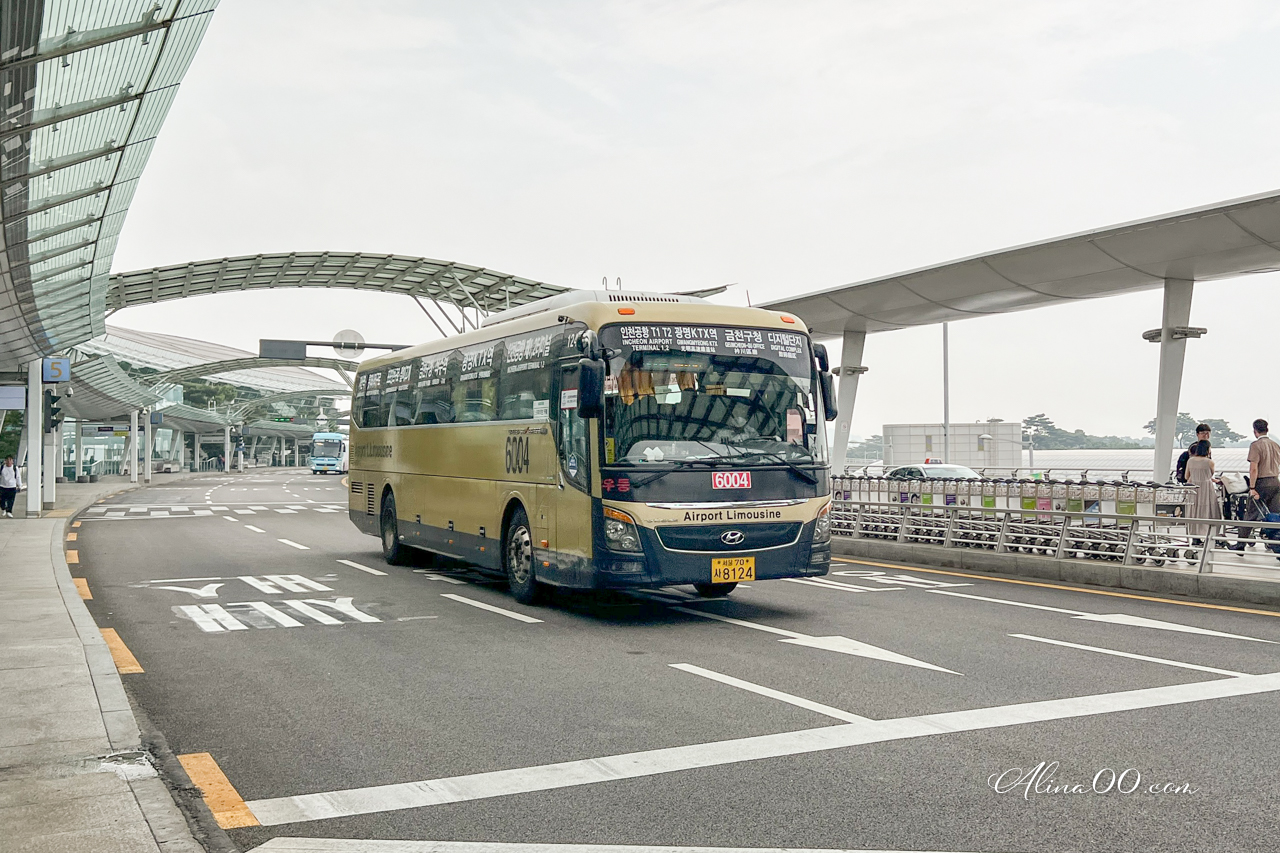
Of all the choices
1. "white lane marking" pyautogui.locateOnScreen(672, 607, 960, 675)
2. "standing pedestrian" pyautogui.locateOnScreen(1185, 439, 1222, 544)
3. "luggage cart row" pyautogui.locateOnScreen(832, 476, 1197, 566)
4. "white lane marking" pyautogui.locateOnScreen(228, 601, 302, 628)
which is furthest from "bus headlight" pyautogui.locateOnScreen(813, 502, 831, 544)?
"standing pedestrian" pyautogui.locateOnScreen(1185, 439, 1222, 544)

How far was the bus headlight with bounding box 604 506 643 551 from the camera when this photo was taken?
34.7 feet

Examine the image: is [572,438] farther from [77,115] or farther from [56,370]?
[56,370]

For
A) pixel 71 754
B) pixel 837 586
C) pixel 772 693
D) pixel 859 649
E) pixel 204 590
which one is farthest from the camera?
pixel 837 586

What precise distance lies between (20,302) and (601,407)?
48.9 ft

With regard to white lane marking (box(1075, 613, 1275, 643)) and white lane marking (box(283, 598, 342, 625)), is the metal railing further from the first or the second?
white lane marking (box(283, 598, 342, 625))

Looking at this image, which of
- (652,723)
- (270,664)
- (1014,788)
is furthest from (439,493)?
(1014,788)

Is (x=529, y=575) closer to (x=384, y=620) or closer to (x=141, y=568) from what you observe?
(x=384, y=620)

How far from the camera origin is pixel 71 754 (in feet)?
18.6

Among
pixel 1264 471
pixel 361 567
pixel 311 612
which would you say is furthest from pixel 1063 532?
pixel 361 567

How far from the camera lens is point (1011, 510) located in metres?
15.3

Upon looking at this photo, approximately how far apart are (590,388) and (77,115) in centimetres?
594

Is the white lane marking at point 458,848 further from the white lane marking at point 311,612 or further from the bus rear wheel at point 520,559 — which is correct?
the bus rear wheel at point 520,559

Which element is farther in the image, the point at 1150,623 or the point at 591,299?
the point at 591,299

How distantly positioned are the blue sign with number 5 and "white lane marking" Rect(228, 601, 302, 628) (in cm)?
2284
